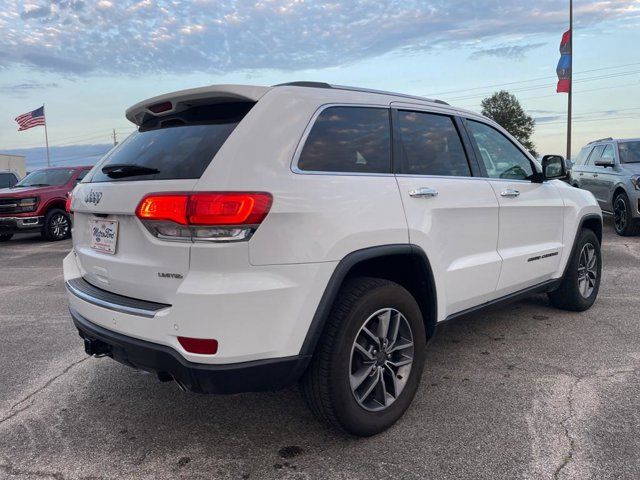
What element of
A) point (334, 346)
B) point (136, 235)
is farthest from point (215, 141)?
point (334, 346)

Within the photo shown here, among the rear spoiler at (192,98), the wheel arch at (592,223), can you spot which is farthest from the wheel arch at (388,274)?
the wheel arch at (592,223)

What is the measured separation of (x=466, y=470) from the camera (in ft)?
8.25

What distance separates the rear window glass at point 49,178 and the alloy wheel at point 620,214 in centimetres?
1212

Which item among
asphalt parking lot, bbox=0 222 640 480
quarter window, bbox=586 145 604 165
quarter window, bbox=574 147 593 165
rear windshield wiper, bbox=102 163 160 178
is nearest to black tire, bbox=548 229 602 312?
asphalt parking lot, bbox=0 222 640 480

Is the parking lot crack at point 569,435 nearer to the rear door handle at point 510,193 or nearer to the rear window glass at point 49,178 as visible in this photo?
the rear door handle at point 510,193

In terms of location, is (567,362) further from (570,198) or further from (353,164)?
(353,164)

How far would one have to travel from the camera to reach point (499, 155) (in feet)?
13.3

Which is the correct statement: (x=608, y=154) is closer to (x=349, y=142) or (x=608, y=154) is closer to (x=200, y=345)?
(x=349, y=142)

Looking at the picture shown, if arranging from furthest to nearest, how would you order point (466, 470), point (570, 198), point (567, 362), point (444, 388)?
point (570, 198) < point (567, 362) < point (444, 388) < point (466, 470)

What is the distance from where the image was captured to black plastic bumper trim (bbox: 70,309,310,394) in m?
2.34

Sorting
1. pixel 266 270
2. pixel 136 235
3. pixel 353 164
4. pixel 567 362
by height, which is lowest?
pixel 567 362

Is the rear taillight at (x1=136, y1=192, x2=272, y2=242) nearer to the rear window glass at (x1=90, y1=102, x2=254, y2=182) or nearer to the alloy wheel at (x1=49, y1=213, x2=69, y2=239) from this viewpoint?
the rear window glass at (x1=90, y1=102, x2=254, y2=182)

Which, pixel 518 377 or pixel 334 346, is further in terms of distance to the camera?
pixel 518 377

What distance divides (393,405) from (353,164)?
134 cm
